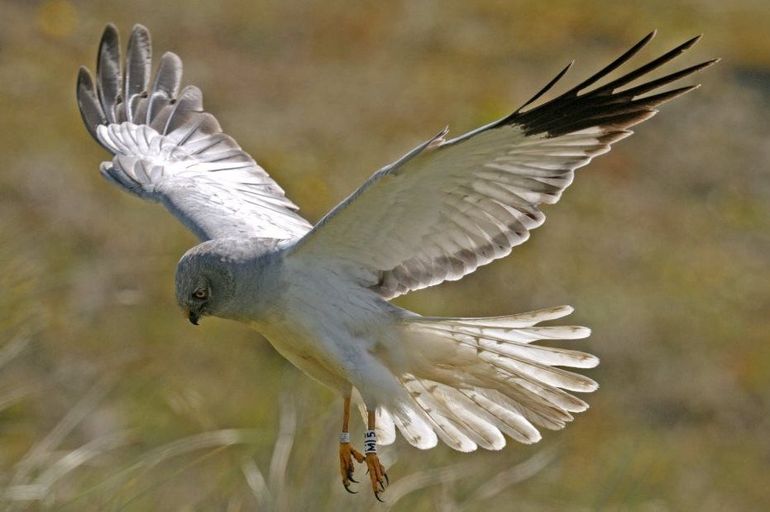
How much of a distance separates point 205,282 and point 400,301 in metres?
8.48

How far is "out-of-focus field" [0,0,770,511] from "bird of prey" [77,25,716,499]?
573 mm

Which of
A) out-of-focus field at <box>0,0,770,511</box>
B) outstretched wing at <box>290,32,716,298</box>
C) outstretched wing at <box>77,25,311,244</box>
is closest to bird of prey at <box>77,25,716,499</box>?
outstretched wing at <box>290,32,716,298</box>

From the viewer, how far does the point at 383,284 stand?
664cm

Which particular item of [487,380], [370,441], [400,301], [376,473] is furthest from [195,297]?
[400,301]

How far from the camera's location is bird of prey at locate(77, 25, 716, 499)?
→ 20.0 feet

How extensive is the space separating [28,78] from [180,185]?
16.9 metres

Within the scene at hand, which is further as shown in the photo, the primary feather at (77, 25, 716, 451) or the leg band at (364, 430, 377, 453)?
the leg band at (364, 430, 377, 453)

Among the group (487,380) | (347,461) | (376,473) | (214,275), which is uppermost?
(487,380)

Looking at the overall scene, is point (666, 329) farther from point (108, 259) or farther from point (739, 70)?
point (739, 70)

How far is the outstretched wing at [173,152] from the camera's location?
302 inches

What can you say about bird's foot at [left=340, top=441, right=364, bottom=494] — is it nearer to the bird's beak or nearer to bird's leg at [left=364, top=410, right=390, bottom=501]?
bird's leg at [left=364, top=410, right=390, bottom=501]

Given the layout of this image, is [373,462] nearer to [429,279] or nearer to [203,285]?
[429,279]

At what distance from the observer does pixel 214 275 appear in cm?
646

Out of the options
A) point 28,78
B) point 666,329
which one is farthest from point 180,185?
point 28,78
